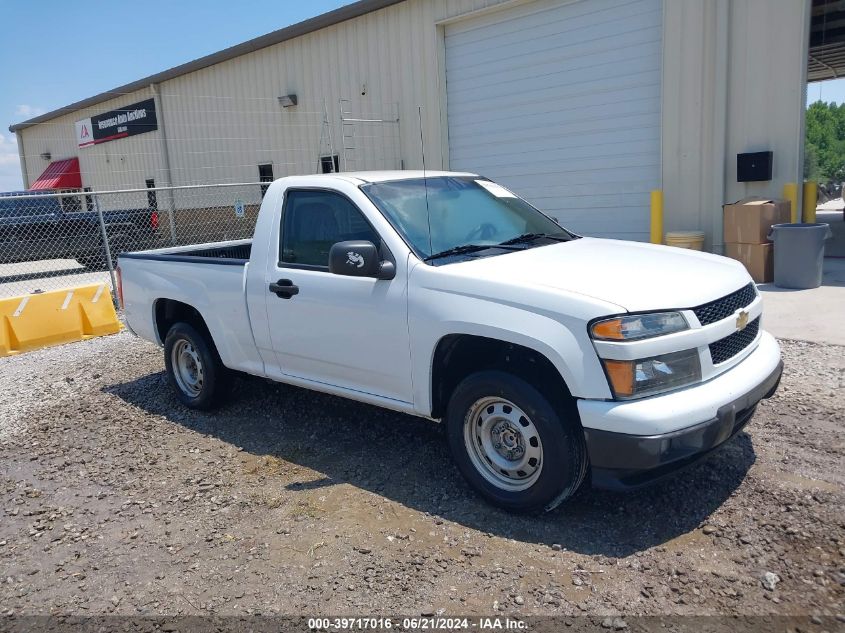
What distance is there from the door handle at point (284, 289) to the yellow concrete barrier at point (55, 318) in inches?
214

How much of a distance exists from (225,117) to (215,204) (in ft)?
10.2

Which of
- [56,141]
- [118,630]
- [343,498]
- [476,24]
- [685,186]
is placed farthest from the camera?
[56,141]

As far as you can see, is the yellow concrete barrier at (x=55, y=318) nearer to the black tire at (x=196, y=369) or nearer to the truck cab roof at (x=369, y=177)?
the black tire at (x=196, y=369)

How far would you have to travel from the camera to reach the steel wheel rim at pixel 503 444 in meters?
3.73

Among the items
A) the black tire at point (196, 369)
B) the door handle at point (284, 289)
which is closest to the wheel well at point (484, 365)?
the door handle at point (284, 289)

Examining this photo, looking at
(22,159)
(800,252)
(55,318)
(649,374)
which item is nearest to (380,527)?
(649,374)

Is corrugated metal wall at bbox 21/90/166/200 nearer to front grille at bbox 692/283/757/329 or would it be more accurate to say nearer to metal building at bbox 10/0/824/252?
metal building at bbox 10/0/824/252

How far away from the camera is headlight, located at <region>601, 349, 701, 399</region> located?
3.34 m

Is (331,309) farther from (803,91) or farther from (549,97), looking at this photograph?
(549,97)

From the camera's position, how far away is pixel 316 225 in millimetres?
4887

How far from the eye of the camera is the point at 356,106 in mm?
16000

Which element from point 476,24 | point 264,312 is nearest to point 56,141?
point 476,24

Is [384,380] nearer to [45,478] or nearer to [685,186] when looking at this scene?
[45,478]

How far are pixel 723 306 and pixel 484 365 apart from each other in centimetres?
132
